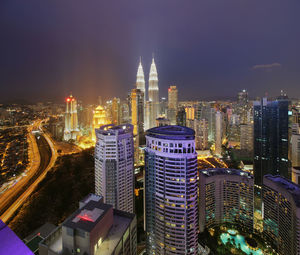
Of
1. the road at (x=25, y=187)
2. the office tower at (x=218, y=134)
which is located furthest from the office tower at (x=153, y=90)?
the road at (x=25, y=187)

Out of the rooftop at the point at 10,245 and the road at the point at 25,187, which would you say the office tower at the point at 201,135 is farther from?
the rooftop at the point at 10,245

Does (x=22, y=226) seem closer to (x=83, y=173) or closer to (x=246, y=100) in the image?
(x=83, y=173)

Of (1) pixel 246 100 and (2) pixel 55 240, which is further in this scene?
(1) pixel 246 100

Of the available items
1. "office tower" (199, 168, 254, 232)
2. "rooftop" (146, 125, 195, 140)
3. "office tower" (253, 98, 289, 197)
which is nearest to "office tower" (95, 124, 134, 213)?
"rooftop" (146, 125, 195, 140)

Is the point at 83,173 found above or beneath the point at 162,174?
beneath

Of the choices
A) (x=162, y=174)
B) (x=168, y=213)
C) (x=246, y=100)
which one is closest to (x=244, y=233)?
(x=168, y=213)

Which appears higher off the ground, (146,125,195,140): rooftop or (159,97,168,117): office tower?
(159,97,168,117): office tower

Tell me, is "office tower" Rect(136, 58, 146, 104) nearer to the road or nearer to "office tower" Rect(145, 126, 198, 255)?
the road
